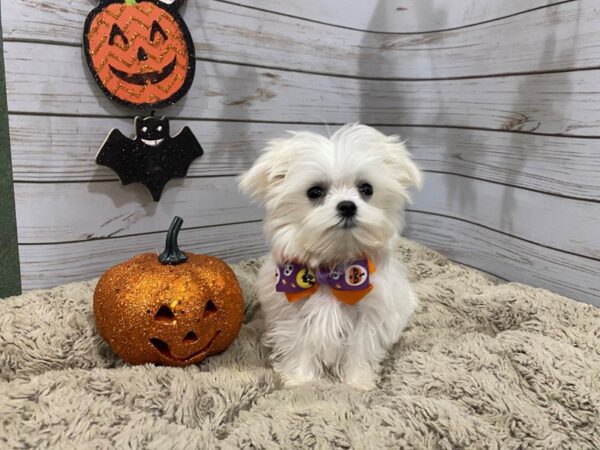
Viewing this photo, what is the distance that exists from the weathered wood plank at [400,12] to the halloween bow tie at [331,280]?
120cm

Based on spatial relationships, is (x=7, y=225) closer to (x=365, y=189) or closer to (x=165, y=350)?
(x=165, y=350)

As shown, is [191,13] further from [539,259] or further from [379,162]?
[539,259]

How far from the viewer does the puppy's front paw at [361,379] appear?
150 cm

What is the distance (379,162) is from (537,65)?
2.95 ft

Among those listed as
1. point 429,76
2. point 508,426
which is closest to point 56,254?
point 508,426

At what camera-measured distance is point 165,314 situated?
1.47m

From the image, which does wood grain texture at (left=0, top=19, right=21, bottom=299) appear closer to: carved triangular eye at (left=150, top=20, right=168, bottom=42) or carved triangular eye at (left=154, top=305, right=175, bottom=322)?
carved triangular eye at (left=150, top=20, right=168, bottom=42)

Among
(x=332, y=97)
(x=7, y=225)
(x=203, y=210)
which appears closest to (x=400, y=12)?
(x=332, y=97)

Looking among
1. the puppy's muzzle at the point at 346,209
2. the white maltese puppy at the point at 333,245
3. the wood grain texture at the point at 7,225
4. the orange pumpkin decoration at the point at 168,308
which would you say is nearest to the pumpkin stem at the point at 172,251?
the orange pumpkin decoration at the point at 168,308

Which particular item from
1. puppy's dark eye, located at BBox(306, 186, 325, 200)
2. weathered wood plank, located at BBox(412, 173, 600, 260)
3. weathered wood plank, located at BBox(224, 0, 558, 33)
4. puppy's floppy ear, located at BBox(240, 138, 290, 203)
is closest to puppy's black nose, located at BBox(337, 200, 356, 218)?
puppy's dark eye, located at BBox(306, 186, 325, 200)

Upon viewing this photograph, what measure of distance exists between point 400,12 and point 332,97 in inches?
21.2

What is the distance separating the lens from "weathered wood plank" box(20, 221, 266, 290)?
185 centimetres

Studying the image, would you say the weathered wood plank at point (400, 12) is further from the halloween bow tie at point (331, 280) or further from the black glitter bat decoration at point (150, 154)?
the halloween bow tie at point (331, 280)

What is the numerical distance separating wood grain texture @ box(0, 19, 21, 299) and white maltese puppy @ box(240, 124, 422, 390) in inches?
48.0
